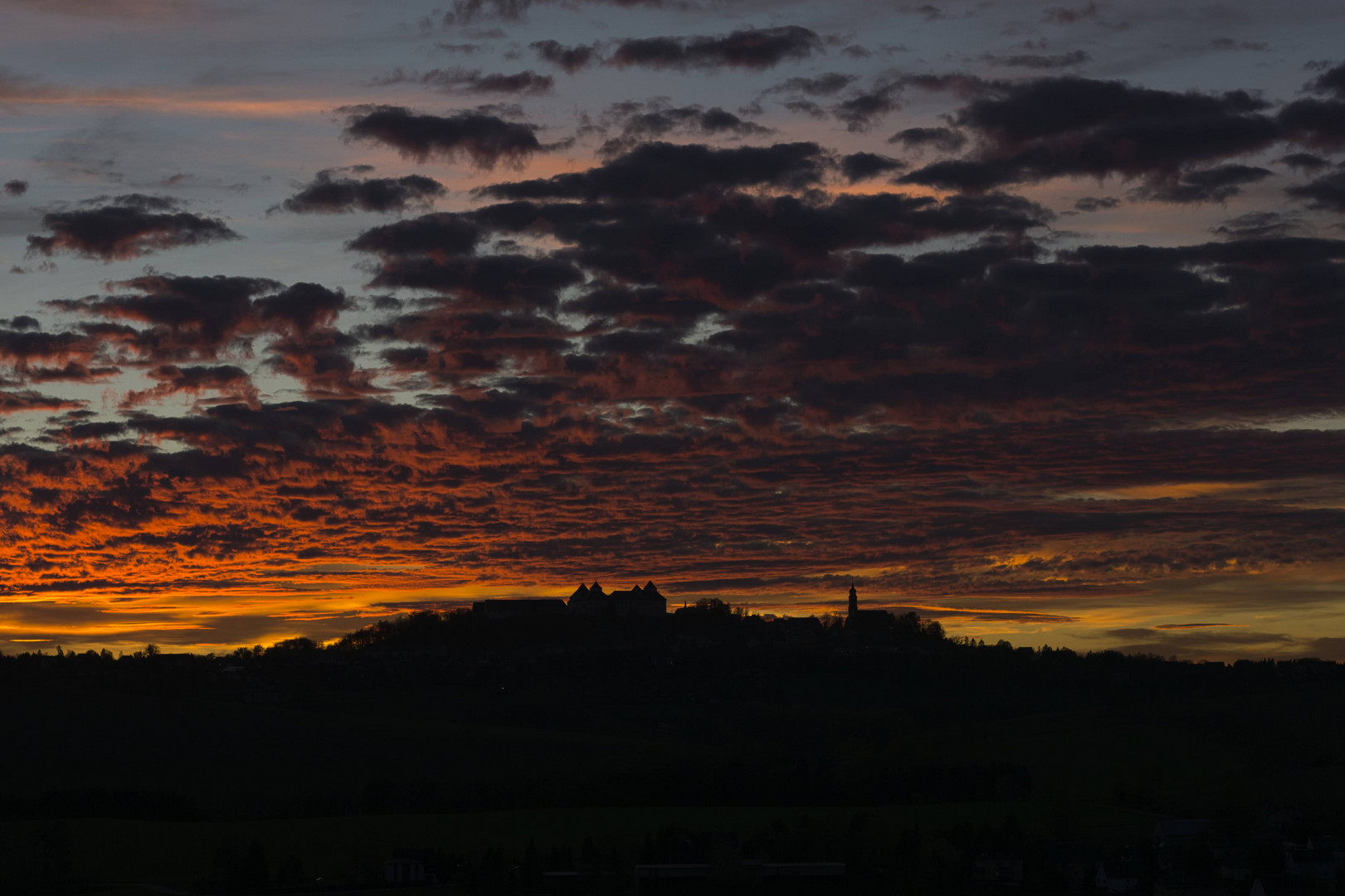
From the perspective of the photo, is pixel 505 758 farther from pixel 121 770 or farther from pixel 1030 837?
pixel 1030 837

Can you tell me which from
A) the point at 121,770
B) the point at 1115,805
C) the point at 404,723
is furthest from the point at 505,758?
the point at 1115,805

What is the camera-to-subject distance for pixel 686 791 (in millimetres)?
128750

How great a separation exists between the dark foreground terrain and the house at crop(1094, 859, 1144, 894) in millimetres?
254

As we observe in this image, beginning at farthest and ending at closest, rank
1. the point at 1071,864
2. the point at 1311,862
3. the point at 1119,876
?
1. the point at 1311,862
2. the point at 1071,864
3. the point at 1119,876

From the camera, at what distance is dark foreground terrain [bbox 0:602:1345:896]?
9381 cm

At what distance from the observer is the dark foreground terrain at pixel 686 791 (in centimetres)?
9381

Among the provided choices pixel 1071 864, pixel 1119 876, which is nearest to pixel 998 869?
pixel 1071 864

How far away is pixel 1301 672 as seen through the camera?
19312 centimetres

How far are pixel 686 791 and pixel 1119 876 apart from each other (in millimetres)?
44318

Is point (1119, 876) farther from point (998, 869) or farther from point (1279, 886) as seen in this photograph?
point (1279, 886)

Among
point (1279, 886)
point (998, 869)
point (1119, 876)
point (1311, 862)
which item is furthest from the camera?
point (1311, 862)

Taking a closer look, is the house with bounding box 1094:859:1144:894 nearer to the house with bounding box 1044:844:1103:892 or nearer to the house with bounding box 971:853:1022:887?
the house with bounding box 1044:844:1103:892

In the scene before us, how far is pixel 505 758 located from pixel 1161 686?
85.5 m

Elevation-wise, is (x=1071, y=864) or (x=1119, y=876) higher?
(x=1071, y=864)
